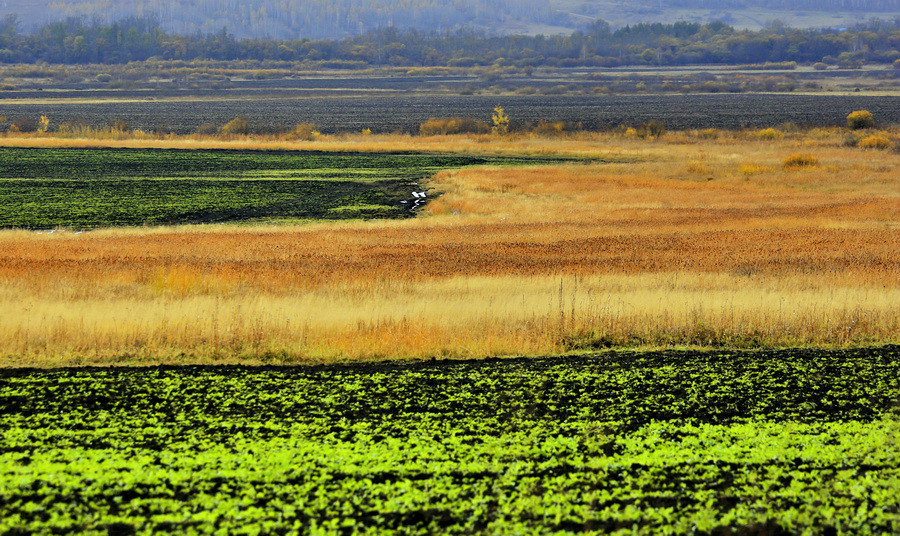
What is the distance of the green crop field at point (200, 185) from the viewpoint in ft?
116

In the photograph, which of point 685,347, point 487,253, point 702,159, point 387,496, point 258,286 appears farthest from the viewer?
point 702,159

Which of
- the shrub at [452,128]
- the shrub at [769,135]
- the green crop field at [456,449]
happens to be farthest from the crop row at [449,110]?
the green crop field at [456,449]

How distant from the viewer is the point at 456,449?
9.65m

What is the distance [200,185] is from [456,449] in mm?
37820

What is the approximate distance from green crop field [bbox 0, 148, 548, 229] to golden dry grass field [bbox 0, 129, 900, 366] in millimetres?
3771

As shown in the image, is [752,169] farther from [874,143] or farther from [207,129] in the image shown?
[207,129]

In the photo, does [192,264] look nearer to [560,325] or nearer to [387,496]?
[560,325]

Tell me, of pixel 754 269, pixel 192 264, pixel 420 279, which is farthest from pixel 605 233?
pixel 192 264

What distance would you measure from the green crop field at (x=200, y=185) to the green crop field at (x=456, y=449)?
74.3 feet

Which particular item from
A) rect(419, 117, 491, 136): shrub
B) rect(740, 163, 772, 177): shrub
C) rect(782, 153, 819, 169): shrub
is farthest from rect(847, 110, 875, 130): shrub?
rect(740, 163, 772, 177): shrub

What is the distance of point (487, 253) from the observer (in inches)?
971

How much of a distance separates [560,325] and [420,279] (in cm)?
523

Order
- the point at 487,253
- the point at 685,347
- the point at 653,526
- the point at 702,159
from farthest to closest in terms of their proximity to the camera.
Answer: the point at 702,159 → the point at 487,253 → the point at 685,347 → the point at 653,526

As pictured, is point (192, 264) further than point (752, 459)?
Yes
